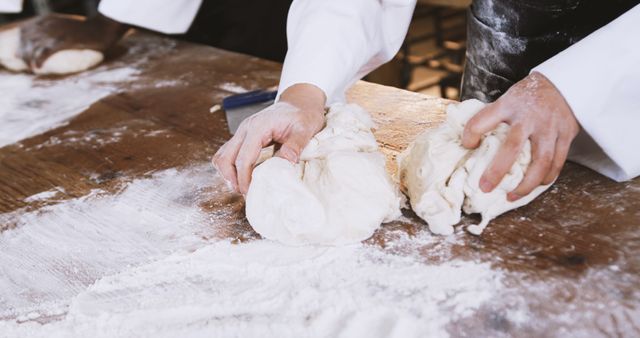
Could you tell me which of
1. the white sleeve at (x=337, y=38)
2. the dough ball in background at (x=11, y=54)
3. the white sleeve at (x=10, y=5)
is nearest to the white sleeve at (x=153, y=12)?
the white sleeve at (x=10, y=5)

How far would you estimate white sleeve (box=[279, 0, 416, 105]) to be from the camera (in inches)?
57.6

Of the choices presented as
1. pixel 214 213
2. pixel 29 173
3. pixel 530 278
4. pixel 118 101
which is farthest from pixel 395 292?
pixel 118 101

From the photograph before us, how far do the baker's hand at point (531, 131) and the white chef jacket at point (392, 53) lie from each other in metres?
0.04

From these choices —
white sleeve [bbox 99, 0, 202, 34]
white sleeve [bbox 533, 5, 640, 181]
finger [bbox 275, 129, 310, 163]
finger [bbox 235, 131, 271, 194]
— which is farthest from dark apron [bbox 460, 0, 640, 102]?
white sleeve [bbox 99, 0, 202, 34]

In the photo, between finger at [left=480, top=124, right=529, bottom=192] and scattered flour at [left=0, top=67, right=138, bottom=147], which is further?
scattered flour at [left=0, top=67, right=138, bottom=147]

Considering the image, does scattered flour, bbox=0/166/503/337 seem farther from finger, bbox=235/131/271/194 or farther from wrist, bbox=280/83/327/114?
wrist, bbox=280/83/327/114

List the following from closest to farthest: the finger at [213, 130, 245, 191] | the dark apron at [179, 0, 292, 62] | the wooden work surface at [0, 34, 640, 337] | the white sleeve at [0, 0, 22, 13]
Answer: the wooden work surface at [0, 34, 640, 337]
the finger at [213, 130, 245, 191]
the white sleeve at [0, 0, 22, 13]
the dark apron at [179, 0, 292, 62]

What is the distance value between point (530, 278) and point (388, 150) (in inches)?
21.9

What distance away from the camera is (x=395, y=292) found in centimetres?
97

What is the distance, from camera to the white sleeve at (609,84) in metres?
1.08

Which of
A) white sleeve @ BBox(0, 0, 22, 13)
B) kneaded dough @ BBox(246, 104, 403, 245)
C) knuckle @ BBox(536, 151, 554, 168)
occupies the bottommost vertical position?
kneaded dough @ BBox(246, 104, 403, 245)

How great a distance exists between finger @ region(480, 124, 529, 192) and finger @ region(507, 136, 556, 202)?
0.11ft

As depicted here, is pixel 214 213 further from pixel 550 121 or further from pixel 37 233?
pixel 550 121

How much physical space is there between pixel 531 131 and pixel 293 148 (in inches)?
19.4
